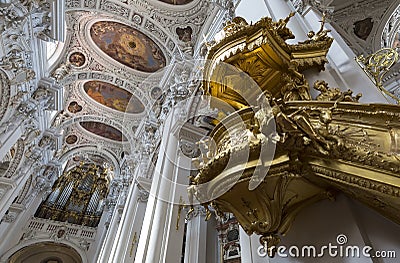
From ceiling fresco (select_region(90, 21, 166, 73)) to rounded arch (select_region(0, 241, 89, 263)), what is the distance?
9.06m

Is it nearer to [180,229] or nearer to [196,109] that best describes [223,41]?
[180,229]

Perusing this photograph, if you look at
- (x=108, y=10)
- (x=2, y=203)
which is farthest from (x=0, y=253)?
(x=108, y=10)

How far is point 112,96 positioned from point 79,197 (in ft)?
24.0

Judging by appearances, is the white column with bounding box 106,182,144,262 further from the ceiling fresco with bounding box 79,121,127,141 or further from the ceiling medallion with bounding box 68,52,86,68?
the ceiling fresco with bounding box 79,121,127,141

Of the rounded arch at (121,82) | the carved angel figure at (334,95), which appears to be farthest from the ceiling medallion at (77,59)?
the carved angel figure at (334,95)

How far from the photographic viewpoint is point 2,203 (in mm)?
8977

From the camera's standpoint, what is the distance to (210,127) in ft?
20.6

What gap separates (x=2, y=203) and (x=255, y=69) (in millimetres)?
10403

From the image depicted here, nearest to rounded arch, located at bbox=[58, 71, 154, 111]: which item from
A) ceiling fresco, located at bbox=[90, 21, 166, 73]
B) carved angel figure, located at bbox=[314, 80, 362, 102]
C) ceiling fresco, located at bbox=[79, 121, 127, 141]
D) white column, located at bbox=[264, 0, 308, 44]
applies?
ceiling fresco, located at bbox=[90, 21, 166, 73]

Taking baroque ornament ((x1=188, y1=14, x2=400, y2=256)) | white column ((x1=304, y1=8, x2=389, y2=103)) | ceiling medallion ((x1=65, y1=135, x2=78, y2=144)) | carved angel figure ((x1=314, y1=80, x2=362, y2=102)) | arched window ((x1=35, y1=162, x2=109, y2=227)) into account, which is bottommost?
baroque ornament ((x1=188, y1=14, x2=400, y2=256))

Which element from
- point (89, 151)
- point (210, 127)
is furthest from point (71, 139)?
point (210, 127)

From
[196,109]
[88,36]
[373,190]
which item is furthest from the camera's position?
[88,36]

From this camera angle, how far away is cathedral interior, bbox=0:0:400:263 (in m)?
1.31

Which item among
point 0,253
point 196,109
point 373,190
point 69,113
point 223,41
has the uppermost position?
point 69,113
